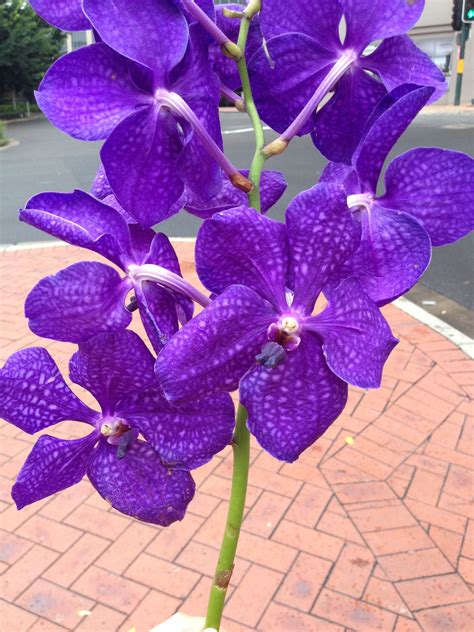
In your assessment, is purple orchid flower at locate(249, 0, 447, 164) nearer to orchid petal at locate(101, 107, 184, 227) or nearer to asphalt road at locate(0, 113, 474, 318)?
orchid petal at locate(101, 107, 184, 227)

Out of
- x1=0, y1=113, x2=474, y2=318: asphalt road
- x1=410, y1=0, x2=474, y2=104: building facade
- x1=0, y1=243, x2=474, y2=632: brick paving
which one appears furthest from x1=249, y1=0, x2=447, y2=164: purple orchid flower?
x1=410, y1=0, x2=474, y2=104: building facade

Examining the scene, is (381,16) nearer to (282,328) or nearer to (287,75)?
(287,75)

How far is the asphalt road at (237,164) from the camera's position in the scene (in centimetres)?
580

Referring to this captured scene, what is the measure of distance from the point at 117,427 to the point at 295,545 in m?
2.19

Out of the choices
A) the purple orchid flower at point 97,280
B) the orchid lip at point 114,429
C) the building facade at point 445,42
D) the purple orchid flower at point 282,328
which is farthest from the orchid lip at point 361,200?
the building facade at point 445,42

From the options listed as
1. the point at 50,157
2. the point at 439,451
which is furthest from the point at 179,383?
the point at 50,157

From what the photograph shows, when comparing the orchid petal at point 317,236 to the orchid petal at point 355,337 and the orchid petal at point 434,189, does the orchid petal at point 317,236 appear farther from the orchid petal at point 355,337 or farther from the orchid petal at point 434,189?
the orchid petal at point 434,189

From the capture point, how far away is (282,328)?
0.66 metres

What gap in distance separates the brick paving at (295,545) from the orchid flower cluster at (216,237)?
1.88 m

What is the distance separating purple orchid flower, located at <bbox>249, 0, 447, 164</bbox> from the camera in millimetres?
770

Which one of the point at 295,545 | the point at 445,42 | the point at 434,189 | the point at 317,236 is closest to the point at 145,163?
the point at 317,236

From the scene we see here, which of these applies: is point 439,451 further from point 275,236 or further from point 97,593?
point 275,236

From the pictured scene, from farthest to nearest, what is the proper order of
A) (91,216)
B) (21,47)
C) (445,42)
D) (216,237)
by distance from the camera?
1. (21,47)
2. (445,42)
3. (91,216)
4. (216,237)

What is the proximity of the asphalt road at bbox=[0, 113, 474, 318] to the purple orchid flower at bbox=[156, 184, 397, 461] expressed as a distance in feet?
15.1
